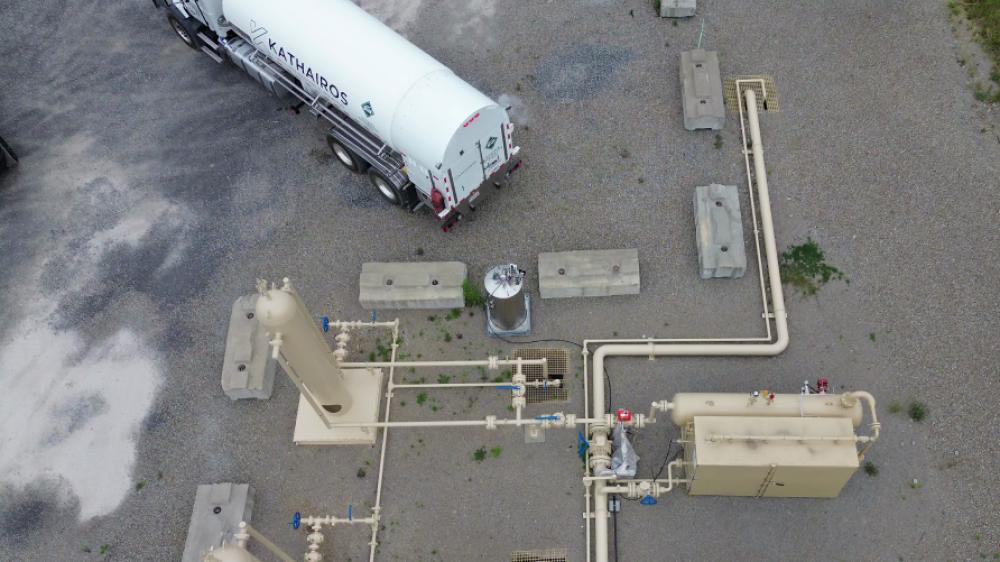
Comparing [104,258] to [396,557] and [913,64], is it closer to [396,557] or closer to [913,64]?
[396,557]

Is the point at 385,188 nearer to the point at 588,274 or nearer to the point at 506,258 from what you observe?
the point at 506,258

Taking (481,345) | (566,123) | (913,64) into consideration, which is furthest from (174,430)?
(913,64)

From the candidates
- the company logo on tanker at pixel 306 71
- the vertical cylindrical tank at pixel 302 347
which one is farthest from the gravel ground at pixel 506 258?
the company logo on tanker at pixel 306 71

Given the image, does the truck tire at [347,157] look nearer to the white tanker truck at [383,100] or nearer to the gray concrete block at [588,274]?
the white tanker truck at [383,100]

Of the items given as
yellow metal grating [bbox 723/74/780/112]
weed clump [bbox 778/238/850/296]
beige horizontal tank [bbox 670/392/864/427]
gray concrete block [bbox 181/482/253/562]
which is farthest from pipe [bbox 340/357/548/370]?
yellow metal grating [bbox 723/74/780/112]

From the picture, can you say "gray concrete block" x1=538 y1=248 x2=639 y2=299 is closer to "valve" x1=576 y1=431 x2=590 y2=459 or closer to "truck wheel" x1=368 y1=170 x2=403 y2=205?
"valve" x1=576 y1=431 x2=590 y2=459
